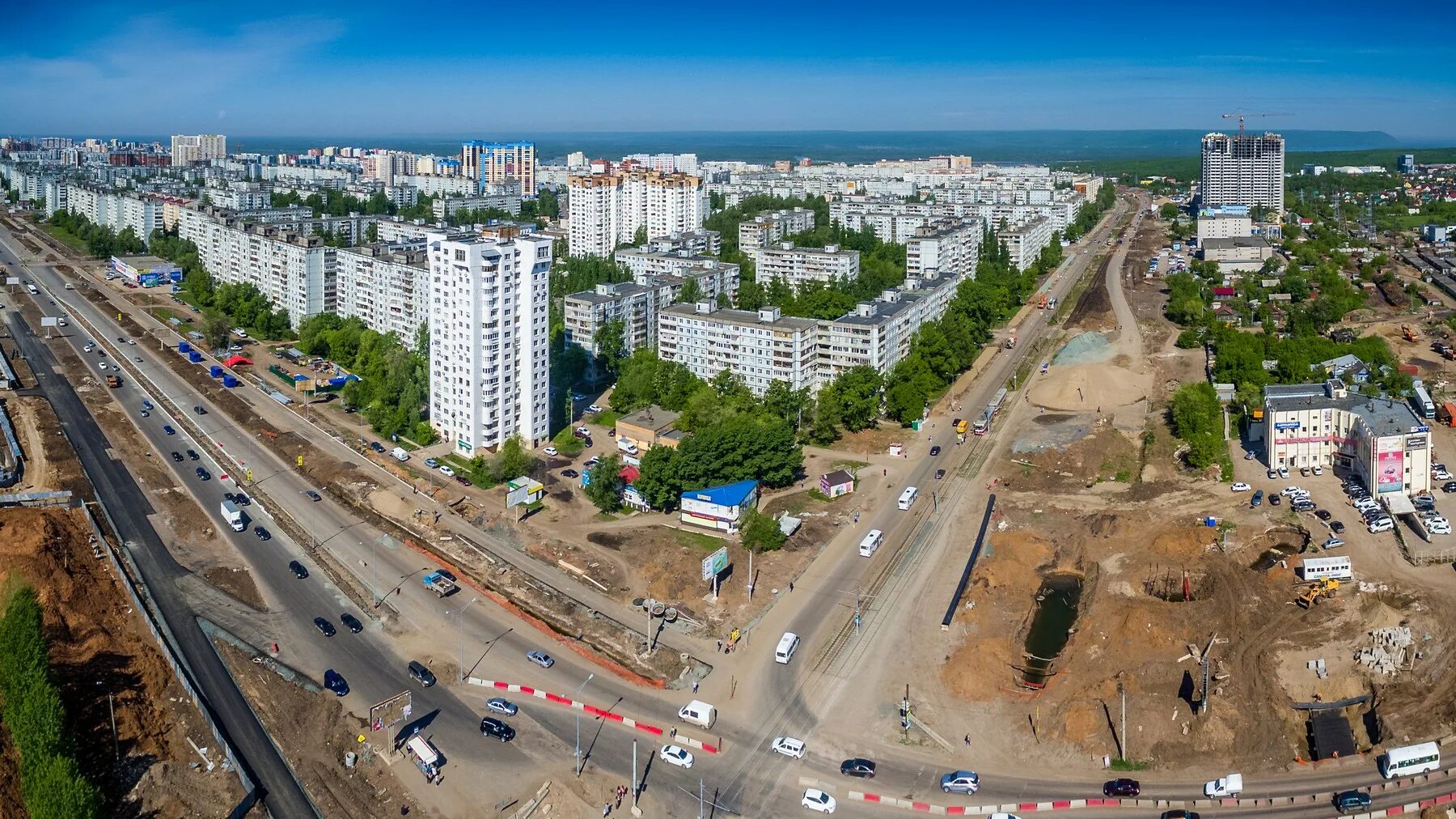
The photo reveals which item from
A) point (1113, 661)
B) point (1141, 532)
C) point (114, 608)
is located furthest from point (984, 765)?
point (114, 608)

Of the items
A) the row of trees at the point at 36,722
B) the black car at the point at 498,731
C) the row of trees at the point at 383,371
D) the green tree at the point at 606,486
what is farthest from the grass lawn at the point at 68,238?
the black car at the point at 498,731

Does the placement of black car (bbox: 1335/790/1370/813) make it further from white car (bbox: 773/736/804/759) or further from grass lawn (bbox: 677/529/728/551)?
grass lawn (bbox: 677/529/728/551)

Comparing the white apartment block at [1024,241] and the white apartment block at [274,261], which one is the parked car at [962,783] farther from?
the white apartment block at [1024,241]

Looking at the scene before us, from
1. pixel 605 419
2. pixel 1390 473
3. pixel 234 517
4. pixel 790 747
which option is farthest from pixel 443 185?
pixel 790 747

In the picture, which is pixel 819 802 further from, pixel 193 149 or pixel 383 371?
pixel 193 149

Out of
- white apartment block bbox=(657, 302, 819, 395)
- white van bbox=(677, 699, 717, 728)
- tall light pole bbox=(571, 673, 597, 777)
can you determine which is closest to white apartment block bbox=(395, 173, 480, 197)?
white apartment block bbox=(657, 302, 819, 395)

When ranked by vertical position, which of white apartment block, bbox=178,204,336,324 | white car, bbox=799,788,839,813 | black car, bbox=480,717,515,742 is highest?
white apartment block, bbox=178,204,336,324

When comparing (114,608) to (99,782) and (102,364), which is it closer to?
(99,782)
